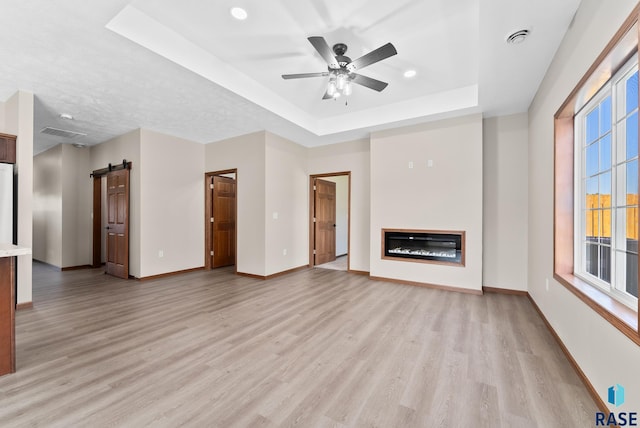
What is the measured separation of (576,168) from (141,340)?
423cm

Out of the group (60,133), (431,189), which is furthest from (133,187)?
(431,189)

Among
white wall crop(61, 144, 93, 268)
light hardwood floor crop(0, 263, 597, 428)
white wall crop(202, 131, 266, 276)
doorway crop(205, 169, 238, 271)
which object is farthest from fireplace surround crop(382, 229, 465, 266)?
white wall crop(61, 144, 93, 268)

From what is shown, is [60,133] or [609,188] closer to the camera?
[609,188]

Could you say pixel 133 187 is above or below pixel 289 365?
above

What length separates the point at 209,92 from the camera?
3344mm

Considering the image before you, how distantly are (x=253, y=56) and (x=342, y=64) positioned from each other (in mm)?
1076

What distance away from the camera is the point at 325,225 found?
21.1ft

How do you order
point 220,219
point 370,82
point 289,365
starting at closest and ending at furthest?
1. point 289,365
2. point 370,82
3. point 220,219

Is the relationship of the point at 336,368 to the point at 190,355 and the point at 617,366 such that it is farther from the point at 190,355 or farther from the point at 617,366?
the point at 617,366

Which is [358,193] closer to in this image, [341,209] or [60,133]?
[341,209]

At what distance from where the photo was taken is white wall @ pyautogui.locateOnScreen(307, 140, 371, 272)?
17.3 feet

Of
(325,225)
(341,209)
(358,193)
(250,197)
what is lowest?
(325,225)

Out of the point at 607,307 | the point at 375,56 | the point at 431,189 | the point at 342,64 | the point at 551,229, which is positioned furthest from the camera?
the point at 431,189

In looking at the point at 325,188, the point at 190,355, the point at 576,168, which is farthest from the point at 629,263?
the point at 325,188
